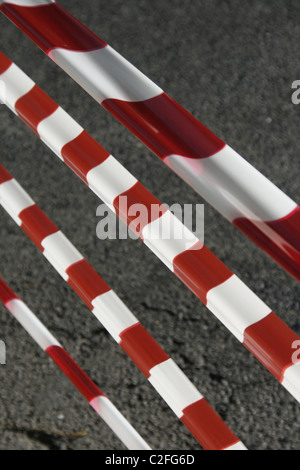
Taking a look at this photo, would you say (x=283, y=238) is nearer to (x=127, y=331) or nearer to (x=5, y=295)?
(x=127, y=331)

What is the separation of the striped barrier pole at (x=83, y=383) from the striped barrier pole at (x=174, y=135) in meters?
0.48

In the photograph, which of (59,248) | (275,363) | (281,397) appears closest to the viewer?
(275,363)

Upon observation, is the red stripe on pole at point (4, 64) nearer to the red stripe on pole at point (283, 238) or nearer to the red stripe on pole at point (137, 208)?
the red stripe on pole at point (137, 208)

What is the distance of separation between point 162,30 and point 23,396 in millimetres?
1107

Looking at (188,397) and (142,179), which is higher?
(142,179)

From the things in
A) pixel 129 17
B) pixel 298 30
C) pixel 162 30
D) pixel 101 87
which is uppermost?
pixel 129 17

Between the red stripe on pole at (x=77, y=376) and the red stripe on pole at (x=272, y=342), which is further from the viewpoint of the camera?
the red stripe on pole at (x=77, y=376)

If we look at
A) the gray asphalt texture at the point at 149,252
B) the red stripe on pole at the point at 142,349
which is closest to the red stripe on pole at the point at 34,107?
the red stripe on pole at the point at 142,349

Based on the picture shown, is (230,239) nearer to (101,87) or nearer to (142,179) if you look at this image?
(142,179)

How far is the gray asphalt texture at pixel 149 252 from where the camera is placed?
1225mm

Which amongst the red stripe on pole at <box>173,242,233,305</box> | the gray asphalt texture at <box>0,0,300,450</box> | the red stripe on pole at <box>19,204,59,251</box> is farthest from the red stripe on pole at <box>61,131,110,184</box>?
the gray asphalt texture at <box>0,0,300,450</box>

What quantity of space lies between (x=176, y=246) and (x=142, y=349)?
0.21 metres

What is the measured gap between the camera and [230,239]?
1322 mm

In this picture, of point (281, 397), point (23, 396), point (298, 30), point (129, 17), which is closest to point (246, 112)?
point (298, 30)
